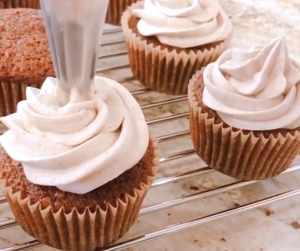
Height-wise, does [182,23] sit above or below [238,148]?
above

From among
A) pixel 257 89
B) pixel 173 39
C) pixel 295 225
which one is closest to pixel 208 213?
pixel 295 225

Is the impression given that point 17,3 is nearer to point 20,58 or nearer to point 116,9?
point 116,9

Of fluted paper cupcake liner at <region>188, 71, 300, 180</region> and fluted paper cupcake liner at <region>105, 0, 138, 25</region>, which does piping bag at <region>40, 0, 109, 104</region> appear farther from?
fluted paper cupcake liner at <region>105, 0, 138, 25</region>

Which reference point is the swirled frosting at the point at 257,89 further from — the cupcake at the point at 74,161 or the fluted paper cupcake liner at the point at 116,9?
the fluted paper cupcake liner at the point at 116,9

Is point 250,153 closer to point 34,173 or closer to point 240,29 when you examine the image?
point 34,173

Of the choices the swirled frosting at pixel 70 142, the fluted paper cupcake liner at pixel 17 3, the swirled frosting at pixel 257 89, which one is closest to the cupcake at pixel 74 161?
the swirled frosting at pixel 70 142
